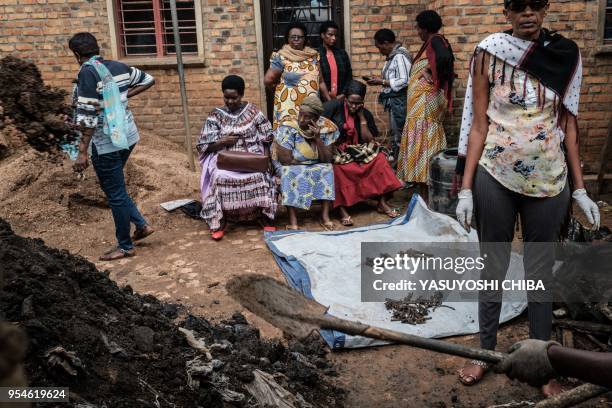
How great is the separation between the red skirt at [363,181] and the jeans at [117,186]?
7.06ft

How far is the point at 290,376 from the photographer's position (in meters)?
3.24

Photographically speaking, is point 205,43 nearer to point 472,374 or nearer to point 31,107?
point 31,107

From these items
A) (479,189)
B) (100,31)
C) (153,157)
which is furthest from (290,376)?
(100,31)

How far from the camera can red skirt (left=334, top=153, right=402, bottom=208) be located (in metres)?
6.18

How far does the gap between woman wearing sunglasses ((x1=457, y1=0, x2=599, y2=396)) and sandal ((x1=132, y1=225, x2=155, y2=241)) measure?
337 centimetres

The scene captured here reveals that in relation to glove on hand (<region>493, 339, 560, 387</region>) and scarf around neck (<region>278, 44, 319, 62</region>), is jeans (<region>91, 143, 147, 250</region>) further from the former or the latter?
glove on hand (<region>493, 339, 560, 387</region>)

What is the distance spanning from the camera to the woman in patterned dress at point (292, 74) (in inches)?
248

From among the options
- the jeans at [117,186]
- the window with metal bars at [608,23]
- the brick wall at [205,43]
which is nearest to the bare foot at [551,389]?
the jeans at [117,186]

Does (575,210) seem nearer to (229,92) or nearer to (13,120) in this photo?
(229,92)

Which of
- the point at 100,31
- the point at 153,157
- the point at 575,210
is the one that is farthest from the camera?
the point at 100,31

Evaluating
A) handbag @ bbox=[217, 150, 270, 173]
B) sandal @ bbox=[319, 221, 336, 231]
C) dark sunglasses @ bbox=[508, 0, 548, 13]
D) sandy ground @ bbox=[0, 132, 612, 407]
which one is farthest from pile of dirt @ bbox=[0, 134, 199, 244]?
dark sunglasses @ bbox=[508, 0, 548, 13]

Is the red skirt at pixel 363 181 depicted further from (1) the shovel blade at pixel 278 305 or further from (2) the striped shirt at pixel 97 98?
(1) the shovel blade at pixel 278 305

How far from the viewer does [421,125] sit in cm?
621

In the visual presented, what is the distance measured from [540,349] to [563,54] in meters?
1.63
